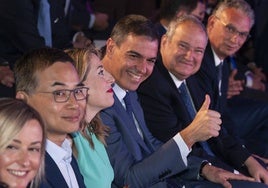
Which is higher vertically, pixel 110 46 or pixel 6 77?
pixel 110 46

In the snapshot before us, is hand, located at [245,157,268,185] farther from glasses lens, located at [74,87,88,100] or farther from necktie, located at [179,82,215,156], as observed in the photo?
glasses lens, located at [74,87,88,100]

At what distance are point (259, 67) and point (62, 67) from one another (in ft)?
13.0

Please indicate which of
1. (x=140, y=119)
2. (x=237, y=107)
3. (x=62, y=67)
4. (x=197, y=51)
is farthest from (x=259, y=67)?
(x=62, y=67)

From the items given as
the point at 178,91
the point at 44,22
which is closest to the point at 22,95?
the point at 178,91

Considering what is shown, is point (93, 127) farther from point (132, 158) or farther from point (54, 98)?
point (54, 98)

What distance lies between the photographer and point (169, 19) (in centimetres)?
464

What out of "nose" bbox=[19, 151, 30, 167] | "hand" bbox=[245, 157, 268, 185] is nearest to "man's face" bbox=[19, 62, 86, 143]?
"nose" bbox=[19, 151, 30, 167]

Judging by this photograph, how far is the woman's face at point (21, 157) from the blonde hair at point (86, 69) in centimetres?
56

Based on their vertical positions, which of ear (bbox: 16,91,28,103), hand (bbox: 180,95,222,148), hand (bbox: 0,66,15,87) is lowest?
hand (bbox: 0,66,15,87)

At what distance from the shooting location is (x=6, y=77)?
3.63 meters

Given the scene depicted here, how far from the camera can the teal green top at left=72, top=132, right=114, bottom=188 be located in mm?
2662

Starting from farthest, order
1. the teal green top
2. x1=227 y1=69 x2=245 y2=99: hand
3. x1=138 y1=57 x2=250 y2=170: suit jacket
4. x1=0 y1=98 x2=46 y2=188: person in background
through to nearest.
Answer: x1=227 y1=69 x2=245 y2=99: hand, x1=138 y1=57 x2=250 y2=170: suit jacket, the teal green top, x1=0 y1=98 x2=46 y2=188: person in background

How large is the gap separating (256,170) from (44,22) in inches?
58.1

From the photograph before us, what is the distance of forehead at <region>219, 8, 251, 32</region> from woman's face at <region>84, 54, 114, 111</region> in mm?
1756
